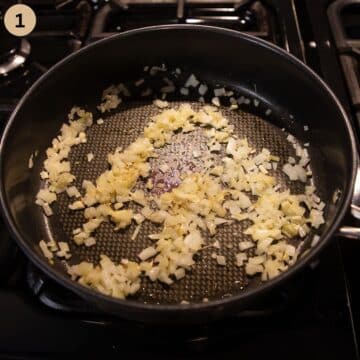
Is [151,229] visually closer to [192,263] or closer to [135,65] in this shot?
[192,263]

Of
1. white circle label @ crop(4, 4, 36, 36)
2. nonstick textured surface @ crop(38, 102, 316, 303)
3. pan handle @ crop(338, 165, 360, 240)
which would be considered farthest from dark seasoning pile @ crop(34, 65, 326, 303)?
white circle label @ crop(4, 4, 36, 36)

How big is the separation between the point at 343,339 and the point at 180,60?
67 cm

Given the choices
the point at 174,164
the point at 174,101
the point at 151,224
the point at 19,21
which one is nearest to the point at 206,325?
the point at 151,224

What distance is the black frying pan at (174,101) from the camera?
2.52 ft

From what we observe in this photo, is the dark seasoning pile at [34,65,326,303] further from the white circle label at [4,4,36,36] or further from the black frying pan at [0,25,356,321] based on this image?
the white circle label at [4,4,36,36]

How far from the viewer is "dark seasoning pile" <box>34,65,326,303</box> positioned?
0.76m

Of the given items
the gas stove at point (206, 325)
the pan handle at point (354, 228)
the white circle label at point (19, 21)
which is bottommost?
the gas stove at point (206, 325)

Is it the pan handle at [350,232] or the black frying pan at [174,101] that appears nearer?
the pan handle at [350,232]

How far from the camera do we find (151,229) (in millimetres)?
833

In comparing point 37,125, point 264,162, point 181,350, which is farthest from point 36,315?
point 264,162

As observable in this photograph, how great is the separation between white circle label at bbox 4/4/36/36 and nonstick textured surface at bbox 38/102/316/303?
0.29 meters

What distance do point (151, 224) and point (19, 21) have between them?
591mm

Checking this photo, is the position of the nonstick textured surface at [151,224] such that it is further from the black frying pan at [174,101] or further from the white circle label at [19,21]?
the white circle label at [19,21]

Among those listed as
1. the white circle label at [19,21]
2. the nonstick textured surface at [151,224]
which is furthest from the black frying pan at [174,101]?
the white circle label at [19,21]
